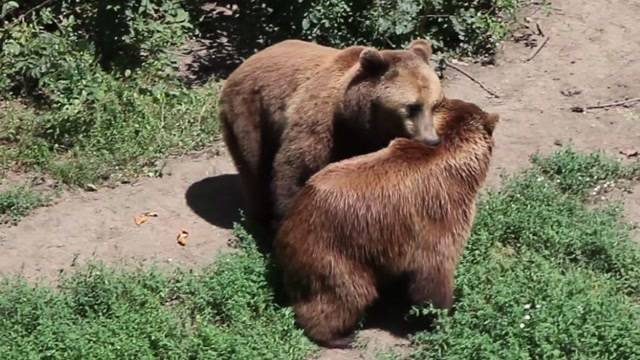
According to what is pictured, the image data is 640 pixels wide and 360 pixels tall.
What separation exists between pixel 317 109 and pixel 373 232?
1.08 metres

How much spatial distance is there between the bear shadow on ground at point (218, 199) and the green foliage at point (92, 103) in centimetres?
47

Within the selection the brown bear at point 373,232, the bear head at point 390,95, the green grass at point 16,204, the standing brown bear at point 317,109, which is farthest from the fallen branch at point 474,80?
the green grass at point 16,204

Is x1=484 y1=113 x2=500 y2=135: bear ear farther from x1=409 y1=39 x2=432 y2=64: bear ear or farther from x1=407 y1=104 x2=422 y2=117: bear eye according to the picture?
x1=409 y1=39 x2=432 y2=64: bear ear

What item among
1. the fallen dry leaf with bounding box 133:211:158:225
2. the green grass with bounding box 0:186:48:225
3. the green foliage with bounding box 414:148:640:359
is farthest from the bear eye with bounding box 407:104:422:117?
the green grass with bounding box 0:186:48:225

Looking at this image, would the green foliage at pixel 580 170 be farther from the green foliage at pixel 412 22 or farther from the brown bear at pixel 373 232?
the green foliage at pixel 412 22

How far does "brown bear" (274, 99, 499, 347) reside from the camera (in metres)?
6.63

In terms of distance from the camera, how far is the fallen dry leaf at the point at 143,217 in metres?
8.02

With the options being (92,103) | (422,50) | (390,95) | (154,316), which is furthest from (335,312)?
(92,103)

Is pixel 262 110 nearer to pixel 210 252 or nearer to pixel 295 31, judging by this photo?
pixel 210 252

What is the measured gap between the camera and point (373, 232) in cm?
663

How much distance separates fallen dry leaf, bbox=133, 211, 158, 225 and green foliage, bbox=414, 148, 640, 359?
2210 mm

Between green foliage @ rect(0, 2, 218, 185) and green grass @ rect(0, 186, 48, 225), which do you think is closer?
green grass @ rect(0, 186, 48, 225)

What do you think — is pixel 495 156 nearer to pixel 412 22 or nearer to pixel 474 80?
pixel 474 80

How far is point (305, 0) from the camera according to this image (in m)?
9.74
